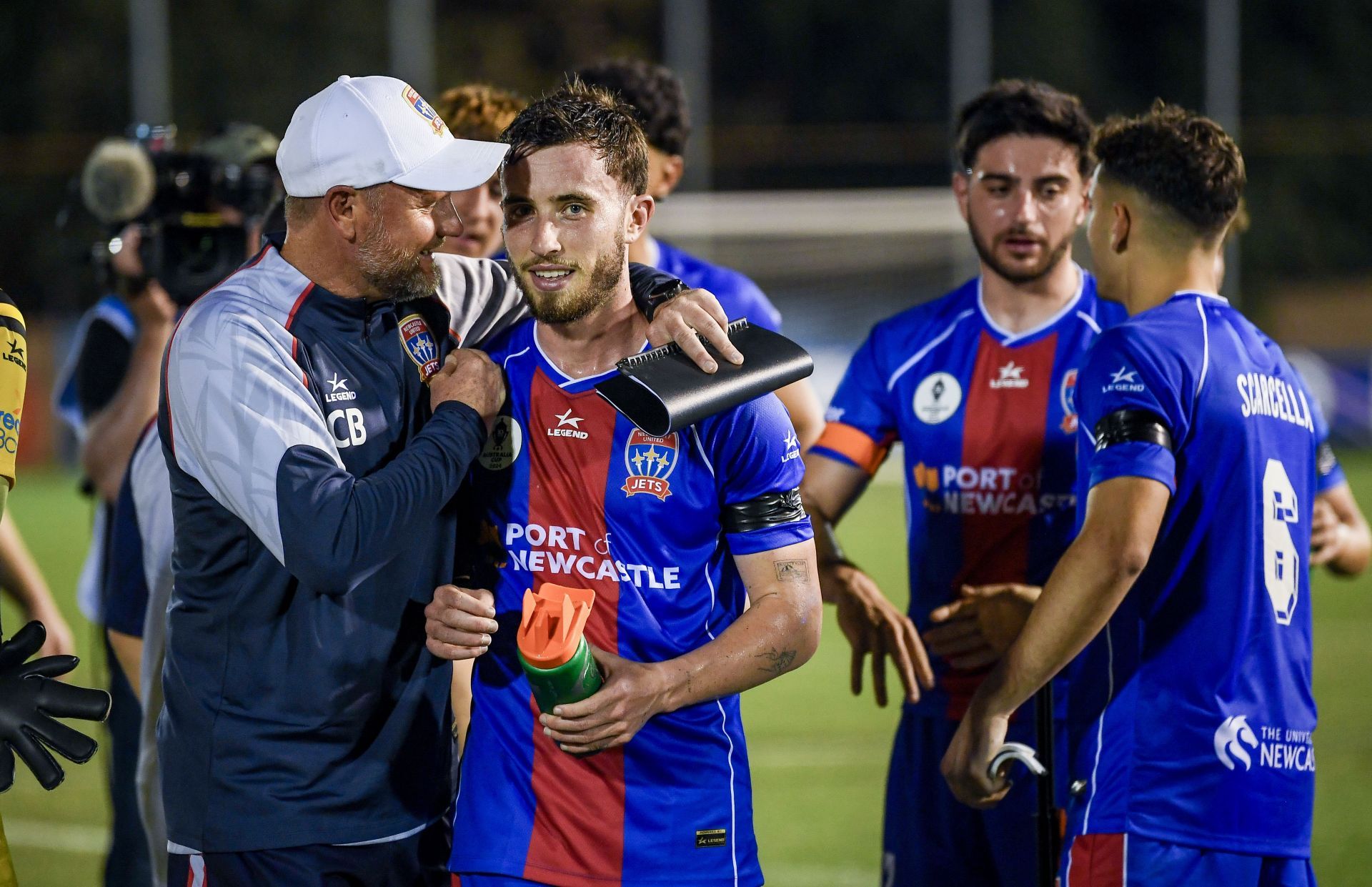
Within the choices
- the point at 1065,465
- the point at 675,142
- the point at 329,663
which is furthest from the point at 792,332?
the point at 329,663

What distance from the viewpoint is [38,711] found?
2.71 m

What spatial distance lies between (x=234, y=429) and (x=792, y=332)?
15.4m

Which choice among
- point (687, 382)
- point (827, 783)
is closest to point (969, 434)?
point (687, 382)

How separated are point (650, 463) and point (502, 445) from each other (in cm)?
30

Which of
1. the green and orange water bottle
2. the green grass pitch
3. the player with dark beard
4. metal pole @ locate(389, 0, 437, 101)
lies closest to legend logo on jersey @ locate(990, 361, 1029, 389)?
the player with dark beard

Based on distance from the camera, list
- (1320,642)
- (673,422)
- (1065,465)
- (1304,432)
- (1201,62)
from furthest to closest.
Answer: (1201,62) → (1320,642) → (1065,465) → (1304,432) → (673,422)

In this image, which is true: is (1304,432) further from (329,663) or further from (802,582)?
(329,663)

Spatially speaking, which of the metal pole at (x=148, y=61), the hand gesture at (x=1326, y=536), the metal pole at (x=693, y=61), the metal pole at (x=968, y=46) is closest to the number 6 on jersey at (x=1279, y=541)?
the hand gesture at (x=1326, y=536)

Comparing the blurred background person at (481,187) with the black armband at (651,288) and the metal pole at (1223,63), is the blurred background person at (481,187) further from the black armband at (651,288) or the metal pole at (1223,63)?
the metal pole at (1223,63)

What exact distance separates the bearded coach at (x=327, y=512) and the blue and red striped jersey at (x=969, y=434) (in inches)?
47.2

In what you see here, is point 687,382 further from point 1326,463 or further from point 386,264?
point 1326,463

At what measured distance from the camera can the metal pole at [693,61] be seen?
20516 millimetres

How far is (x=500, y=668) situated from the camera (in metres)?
2.97

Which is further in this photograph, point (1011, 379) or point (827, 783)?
point (827, 783)
